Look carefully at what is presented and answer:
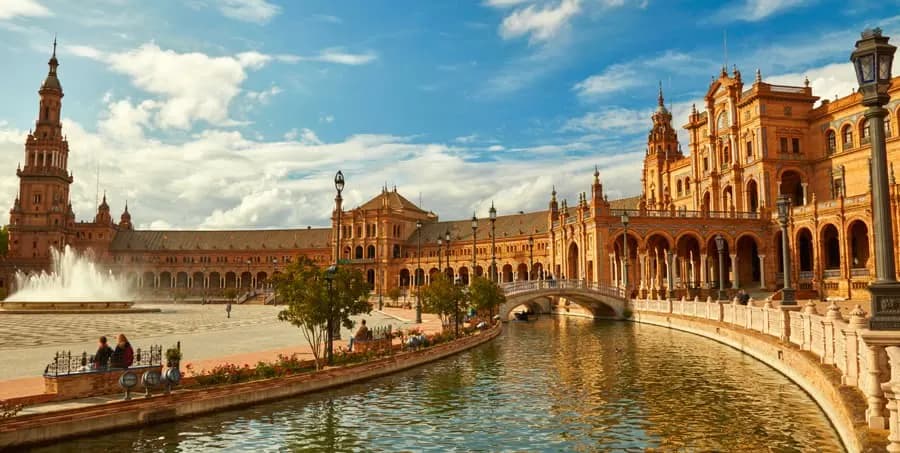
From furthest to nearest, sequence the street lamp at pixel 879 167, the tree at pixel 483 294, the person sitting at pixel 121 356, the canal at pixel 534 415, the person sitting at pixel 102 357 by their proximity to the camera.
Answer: the tree at pixel 483 294 → the person sitting at pixel 121 356 → the person sitting at pixel 102 357 → the canal at pixel 534 415 → the street lamp at pixel 879 167

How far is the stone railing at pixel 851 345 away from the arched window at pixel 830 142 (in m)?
35.2

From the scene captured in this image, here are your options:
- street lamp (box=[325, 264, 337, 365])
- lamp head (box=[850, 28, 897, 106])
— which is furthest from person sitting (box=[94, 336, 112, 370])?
lamp head (box=[850, 28, 897, 106])

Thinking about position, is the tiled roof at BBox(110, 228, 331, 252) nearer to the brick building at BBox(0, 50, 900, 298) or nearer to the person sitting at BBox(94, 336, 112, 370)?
the brick building at BBox(0, 50, 900, 298)

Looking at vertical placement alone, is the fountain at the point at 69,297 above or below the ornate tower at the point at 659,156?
below

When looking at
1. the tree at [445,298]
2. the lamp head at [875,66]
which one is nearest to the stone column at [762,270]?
the tree at [445,298]

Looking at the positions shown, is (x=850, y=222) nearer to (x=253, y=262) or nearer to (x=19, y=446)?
(x=19, y=446)

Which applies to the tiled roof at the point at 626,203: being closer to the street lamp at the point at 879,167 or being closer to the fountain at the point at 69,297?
the fountain at the point at 69,297

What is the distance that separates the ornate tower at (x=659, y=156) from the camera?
82625mm

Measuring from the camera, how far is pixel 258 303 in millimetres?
97250

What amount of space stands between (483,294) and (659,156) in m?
50.9

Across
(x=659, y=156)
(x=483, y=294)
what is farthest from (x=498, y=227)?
(x=483, y=294)

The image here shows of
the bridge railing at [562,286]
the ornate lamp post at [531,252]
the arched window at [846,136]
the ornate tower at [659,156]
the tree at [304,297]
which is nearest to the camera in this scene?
the tree at [304,297]

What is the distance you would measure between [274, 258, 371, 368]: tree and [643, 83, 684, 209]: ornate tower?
64.5m

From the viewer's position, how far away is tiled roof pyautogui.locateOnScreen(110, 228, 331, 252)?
130m
